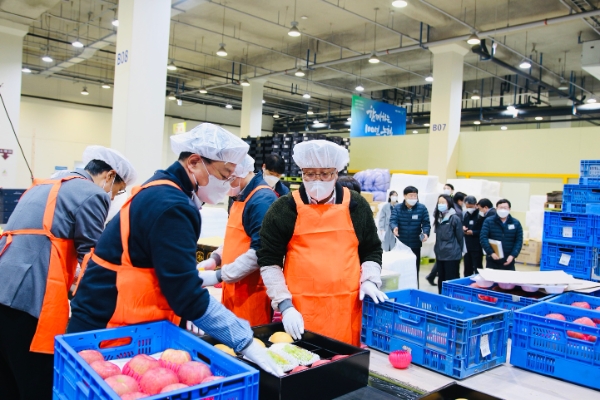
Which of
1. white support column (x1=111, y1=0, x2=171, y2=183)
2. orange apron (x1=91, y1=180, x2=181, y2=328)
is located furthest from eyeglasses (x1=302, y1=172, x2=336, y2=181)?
white support column (x1=111, y1=0, x2=171, y2=183)

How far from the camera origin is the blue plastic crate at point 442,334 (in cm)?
178

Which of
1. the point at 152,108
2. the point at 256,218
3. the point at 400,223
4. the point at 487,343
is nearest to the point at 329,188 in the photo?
the point at 256,218

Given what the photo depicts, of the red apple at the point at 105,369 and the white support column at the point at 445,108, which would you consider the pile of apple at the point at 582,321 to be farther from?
the white support column at the point at 445,108

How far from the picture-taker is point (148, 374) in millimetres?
1193

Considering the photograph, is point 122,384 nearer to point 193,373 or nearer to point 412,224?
point 193,373

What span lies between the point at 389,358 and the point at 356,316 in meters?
Answer: 0.31

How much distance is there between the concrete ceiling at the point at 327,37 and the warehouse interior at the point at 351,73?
0.05m

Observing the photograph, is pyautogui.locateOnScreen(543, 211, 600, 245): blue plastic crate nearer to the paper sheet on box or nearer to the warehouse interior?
the warehouse interior

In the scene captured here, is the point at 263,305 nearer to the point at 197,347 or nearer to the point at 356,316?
the point at 356,316

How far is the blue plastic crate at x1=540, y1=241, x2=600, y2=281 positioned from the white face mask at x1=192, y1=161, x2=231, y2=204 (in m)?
3.62

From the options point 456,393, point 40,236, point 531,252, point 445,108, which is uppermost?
point 445,108

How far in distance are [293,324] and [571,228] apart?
136 inches

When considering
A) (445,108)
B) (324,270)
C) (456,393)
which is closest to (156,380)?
(456,393)

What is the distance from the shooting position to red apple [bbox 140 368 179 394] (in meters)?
1.16
